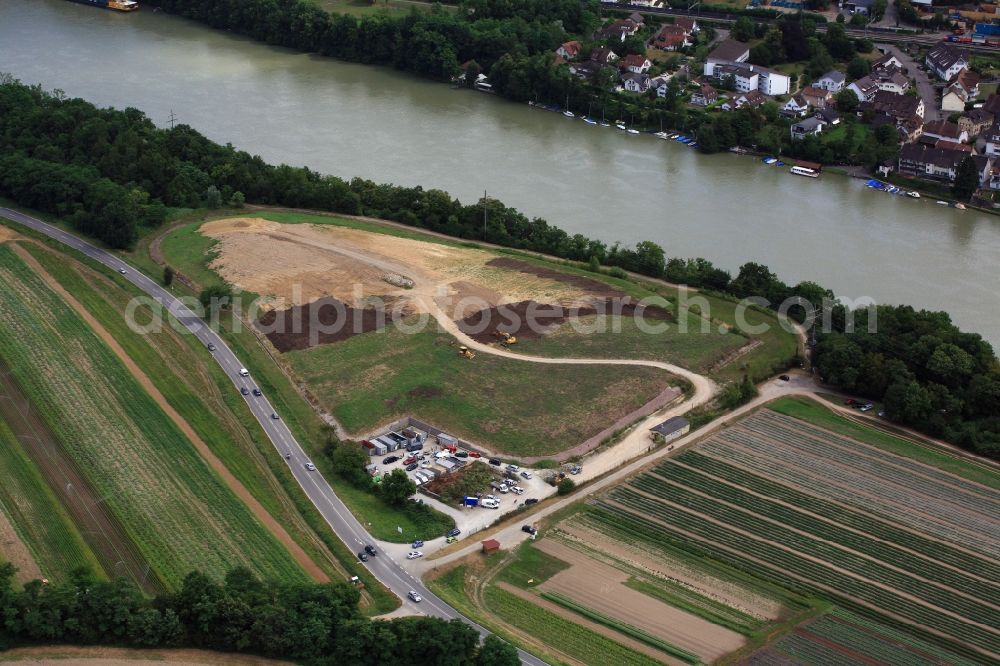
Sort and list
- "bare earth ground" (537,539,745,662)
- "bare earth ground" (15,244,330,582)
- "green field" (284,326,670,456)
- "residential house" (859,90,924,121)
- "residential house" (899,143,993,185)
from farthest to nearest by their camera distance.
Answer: "residential house" (859,90,924,121) → "residential house" (899,143,993,185) → "green field" (284,326,670,456) → "bare earth ground" (15,244,330,582) → "bare earth ground" (537,539,745,662)

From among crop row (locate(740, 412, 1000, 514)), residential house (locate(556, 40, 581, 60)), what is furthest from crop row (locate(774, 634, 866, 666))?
residential house (locate(556, 40, 581, 60))

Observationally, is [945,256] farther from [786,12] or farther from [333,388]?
[786,12]

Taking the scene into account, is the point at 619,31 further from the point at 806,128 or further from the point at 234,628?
the point at 234,628

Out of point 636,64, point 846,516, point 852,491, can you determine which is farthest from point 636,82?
point 846,516

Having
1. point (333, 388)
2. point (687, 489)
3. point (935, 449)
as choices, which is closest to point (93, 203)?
point (333, 388)

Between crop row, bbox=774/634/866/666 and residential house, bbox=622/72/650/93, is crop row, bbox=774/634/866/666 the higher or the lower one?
the lower one

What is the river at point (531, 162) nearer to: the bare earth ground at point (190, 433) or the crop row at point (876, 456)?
the crop row at point (876, 456)

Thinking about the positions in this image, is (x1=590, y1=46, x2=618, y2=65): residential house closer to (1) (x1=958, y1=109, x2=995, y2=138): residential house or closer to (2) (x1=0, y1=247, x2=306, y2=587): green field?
(1) (x1=958, y1=109, x2=995, y2=138): residential house
